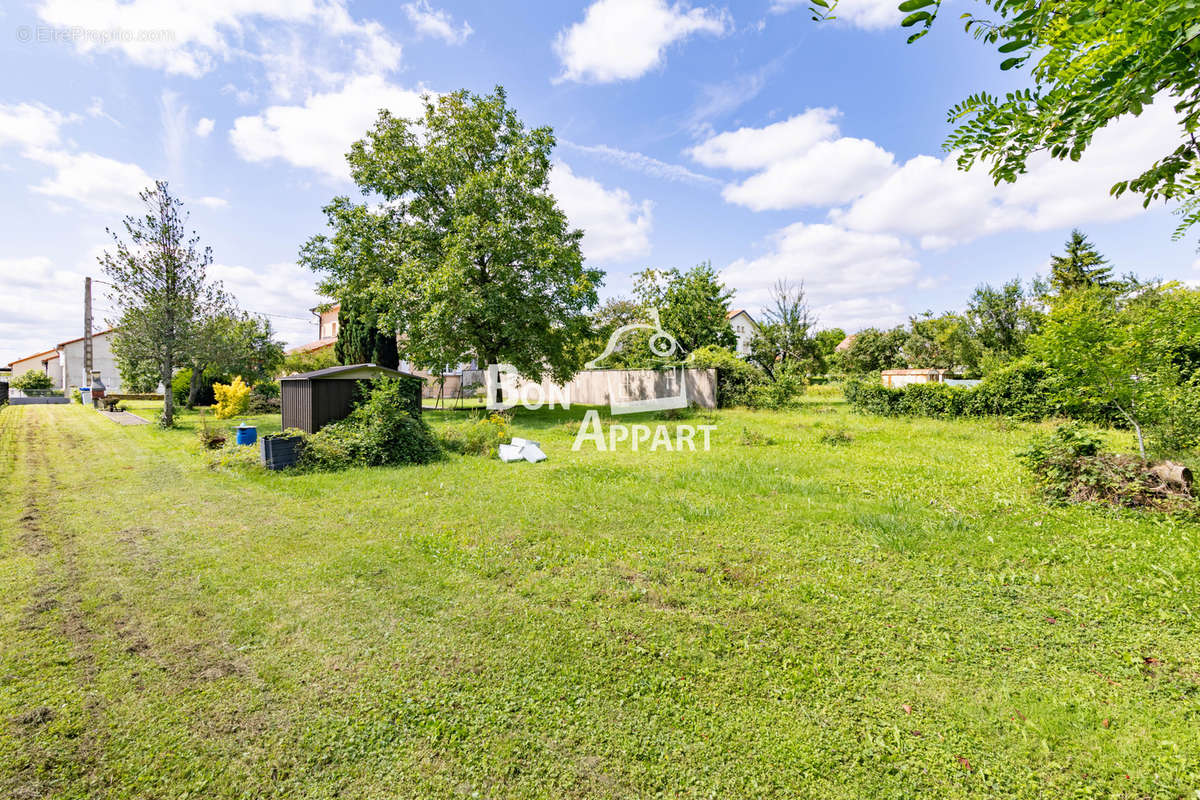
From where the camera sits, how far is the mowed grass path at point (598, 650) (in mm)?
1989

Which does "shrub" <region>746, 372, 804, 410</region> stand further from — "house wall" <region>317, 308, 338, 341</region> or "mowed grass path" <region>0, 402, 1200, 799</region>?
"house wall" <region>317, 308, 338, 341</region>

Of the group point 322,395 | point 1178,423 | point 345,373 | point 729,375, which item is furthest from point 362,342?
point 1178,423

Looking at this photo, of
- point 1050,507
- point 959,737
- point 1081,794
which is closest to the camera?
point 1081,794

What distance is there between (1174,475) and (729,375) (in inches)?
516

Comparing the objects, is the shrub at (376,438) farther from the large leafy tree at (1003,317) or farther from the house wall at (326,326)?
the house wall at (326,326)

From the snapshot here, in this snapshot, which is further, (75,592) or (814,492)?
(814,492)

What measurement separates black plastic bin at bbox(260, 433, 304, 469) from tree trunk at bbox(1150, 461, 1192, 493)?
38.2ft

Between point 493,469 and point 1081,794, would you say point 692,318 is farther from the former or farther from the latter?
point 1081,794

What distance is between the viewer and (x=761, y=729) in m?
2.20

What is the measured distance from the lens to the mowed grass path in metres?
1.99

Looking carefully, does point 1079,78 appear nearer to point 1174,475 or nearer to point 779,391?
point 1174,475

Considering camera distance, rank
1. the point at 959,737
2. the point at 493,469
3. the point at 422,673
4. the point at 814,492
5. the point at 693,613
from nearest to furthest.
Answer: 1. the point at 959,737
2. the point at 422,673
3. the point at 693,613
4. the point at 814,492
5. the point at 493,469

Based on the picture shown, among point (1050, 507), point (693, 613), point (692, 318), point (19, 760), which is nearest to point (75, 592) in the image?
point (19, 760)

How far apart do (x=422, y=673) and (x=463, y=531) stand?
92.3 inches
